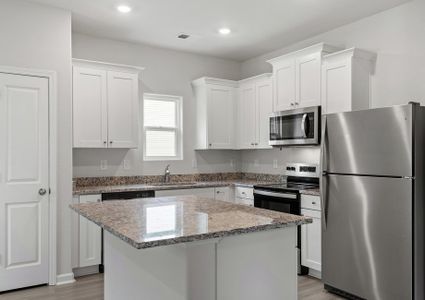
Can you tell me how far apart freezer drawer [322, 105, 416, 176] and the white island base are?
4.22ft

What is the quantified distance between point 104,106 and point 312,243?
2.78 m

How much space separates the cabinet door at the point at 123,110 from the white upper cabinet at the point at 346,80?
2246mm

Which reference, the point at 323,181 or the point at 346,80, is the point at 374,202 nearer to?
the point at 323,181

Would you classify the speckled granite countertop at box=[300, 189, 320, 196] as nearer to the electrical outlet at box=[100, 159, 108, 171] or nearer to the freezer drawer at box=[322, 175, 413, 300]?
the freezer drawer at box=[322, 175, 413, 300]

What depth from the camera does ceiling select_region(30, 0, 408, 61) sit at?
362 centimetres

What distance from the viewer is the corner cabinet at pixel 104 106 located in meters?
4.14

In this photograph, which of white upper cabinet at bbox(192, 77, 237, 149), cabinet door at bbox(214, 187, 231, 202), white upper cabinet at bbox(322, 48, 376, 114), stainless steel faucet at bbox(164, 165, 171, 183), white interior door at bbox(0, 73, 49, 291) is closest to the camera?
white interior door at bbox(0, 73, 49, 291)

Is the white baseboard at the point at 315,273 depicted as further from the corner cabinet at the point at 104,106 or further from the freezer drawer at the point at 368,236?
the corner cabinet at the point at 104,106

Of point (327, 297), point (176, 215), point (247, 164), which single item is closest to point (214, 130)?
point (247, 164)

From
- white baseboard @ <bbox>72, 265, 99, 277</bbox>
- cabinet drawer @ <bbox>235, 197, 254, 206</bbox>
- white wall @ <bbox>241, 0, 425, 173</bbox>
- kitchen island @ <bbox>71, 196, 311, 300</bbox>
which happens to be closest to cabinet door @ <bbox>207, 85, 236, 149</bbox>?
cabinet drawer @ <bbox>235, 197, 254, 206</bbox>

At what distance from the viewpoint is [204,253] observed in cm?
182

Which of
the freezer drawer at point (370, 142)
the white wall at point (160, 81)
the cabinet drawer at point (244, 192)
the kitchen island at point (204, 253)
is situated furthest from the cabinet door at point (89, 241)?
the freezer drawer at point (370, 142)

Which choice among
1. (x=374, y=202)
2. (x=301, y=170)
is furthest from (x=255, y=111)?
(x=374, y=202)

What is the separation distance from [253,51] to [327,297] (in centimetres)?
342
